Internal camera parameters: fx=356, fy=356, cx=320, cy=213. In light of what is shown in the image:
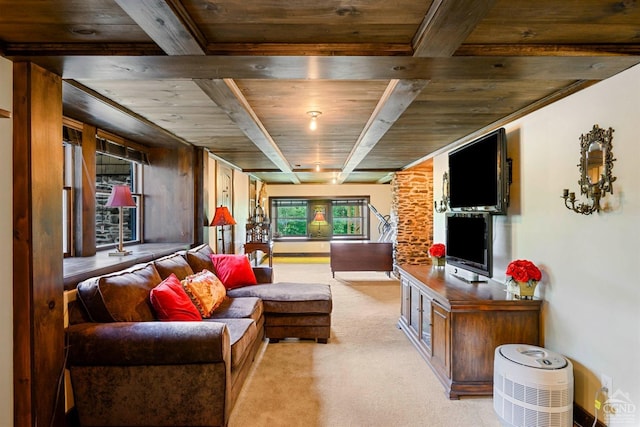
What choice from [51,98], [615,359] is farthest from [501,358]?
[51,98]

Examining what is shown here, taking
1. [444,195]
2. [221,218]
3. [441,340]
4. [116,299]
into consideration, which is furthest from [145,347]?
[444,195]

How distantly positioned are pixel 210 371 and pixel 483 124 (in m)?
3.23

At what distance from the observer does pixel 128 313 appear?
2314 millimetres

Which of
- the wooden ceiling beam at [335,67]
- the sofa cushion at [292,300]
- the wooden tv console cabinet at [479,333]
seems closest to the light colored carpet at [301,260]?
the sofa cushion at [292,300]

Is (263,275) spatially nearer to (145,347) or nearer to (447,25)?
(145,347)

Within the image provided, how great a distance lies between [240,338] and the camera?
2.54 metres

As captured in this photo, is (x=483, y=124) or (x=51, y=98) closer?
(x=51, y=98)

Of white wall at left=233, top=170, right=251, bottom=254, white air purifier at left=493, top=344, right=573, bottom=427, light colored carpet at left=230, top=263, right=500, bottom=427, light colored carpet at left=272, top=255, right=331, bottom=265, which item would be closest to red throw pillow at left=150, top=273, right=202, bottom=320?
light colored carpet at left=230, top=263, right=500, bottom=427

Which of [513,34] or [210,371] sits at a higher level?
[513,34]

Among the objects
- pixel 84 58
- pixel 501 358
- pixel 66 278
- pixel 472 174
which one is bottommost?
pixel 501 358

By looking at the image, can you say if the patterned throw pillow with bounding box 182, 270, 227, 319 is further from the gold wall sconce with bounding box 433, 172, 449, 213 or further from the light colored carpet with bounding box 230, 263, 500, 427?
the gold wall sconce with bounding box 433, 172, 449, 213

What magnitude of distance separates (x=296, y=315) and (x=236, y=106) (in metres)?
2.13

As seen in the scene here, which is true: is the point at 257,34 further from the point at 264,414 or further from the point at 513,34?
the point at 264,414

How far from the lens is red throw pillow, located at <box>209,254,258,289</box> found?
3.97m
